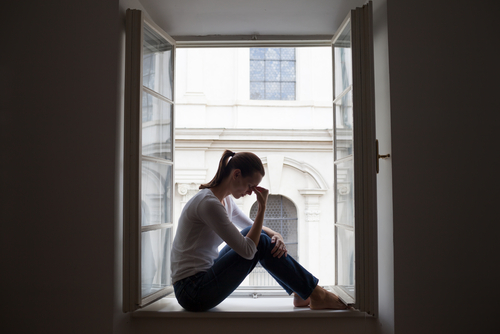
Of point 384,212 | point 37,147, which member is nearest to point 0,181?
point 37,147

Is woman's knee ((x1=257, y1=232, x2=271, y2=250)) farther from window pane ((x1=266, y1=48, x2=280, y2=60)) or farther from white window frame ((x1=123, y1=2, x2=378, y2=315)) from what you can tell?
window pane ((x1=266, y1=48, x2=280, y2=60))

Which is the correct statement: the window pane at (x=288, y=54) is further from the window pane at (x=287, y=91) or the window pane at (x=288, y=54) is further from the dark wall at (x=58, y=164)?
the dark wall at (x=58, y=164)

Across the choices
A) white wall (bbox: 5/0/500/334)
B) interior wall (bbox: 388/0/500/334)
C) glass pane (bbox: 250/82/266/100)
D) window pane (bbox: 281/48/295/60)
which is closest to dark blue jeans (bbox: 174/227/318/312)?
white wall (bbox: 5/0/500/334)

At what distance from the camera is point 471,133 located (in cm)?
172

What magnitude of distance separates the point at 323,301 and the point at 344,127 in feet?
2.75

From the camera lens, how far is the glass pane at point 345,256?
1.86 meters

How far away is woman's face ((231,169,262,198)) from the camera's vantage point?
1.89 metres

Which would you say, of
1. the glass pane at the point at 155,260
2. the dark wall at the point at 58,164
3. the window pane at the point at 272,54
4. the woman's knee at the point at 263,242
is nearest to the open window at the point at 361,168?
the woman's knee at the point at 263,242

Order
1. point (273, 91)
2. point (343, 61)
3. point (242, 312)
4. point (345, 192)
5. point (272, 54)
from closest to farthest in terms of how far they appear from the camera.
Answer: point (242, 312) → point (345, 192) → point (343, 61) → point (272, 54) → point (273, 91)

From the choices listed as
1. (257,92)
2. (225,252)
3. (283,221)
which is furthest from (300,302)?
(257,92)

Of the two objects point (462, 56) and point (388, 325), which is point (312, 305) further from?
point (462, 56)

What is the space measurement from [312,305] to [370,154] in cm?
75

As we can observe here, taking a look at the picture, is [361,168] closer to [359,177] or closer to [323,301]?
[359,177]

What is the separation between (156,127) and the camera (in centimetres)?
203
